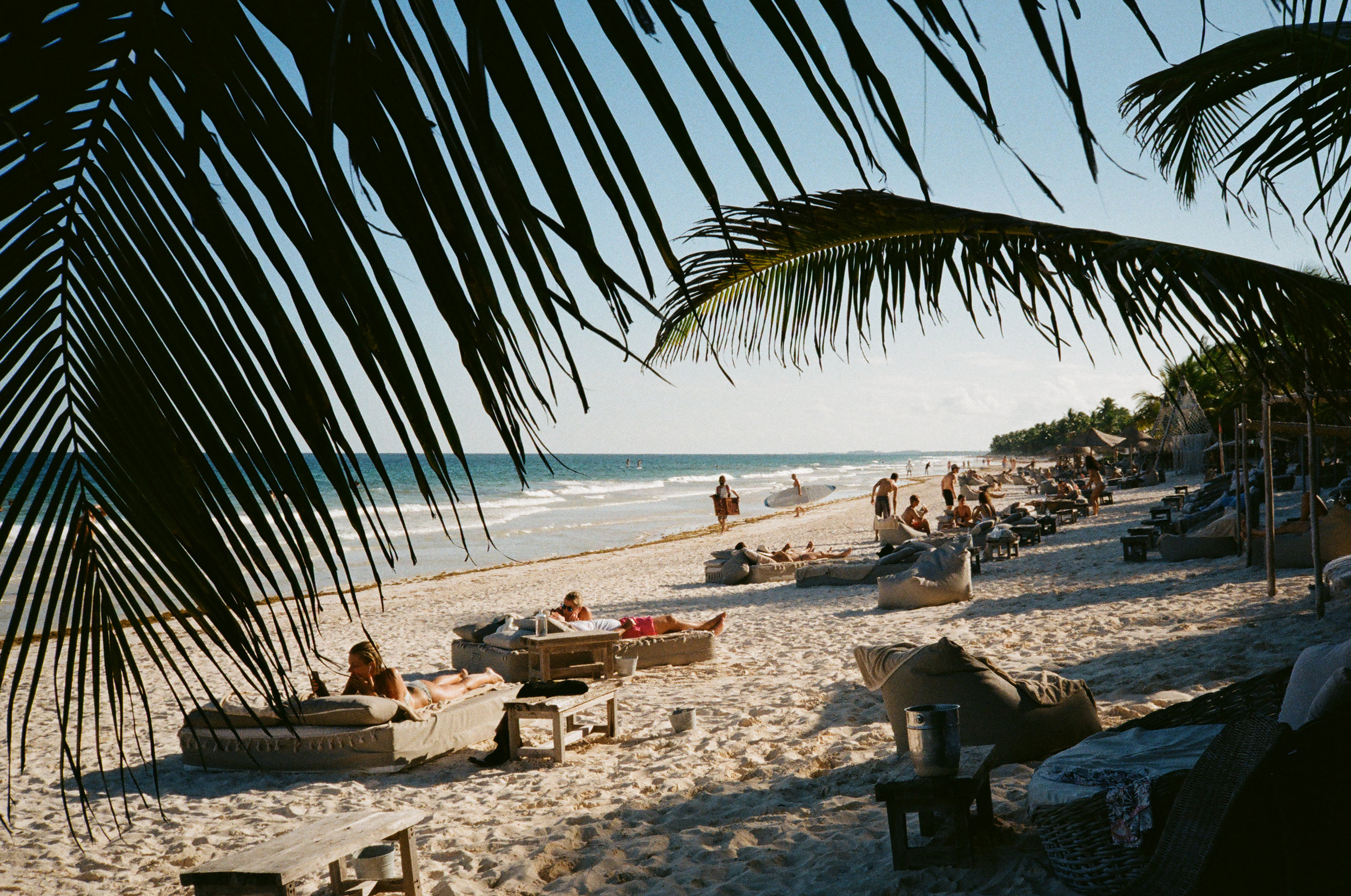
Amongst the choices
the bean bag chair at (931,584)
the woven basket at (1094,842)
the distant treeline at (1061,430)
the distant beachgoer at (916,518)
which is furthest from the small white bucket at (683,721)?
the distant treeline at (1061,430)

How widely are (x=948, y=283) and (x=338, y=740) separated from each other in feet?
15.8

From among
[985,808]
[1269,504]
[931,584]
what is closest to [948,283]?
[985,808]

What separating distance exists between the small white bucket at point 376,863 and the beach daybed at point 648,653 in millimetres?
4320

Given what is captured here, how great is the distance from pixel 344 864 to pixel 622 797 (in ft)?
4.82

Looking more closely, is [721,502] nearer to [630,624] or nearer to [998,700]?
[630,624]

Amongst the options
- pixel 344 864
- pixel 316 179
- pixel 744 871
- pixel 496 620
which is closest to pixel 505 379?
pixel 316 179

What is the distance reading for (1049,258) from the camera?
2.25m

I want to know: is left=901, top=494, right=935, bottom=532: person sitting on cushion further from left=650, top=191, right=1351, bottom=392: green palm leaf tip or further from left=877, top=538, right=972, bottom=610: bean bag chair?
left=650, top=191, right=1351, bottom=392: green palm leaf tip

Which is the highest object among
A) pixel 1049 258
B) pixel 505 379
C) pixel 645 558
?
pixel 1049 258

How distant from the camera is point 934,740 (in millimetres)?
3441

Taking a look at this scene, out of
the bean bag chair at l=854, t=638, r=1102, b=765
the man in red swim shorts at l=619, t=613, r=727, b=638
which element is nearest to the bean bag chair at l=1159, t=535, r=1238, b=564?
the man in red swim shorts at l=619, t=613, r=727, b=638

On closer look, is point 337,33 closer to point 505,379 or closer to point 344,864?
point 505,379

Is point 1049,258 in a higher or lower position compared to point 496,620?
higher

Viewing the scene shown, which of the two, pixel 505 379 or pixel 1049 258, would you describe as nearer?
pixel 505 379
